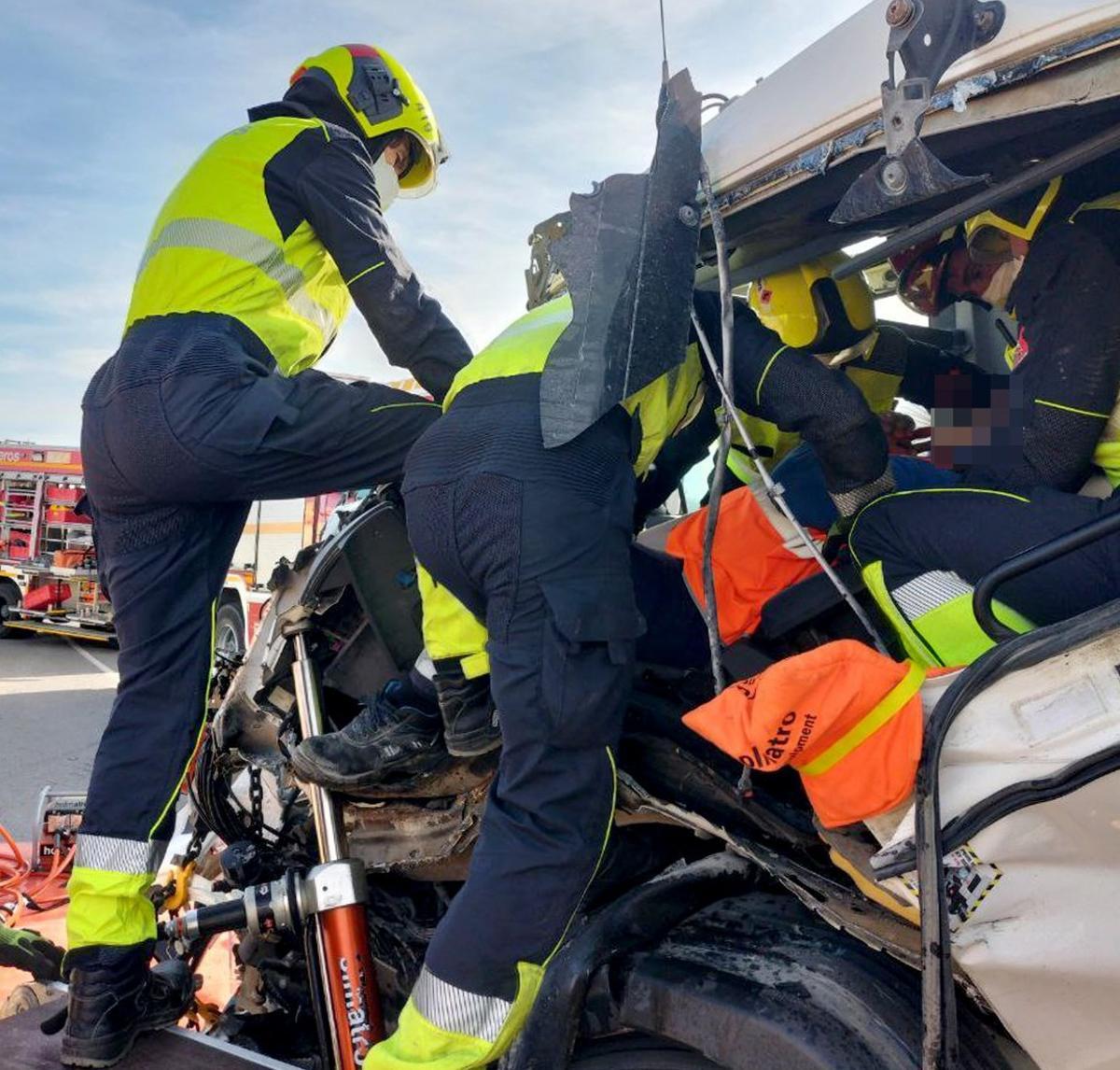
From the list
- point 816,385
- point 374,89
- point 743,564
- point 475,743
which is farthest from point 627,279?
point 374,89

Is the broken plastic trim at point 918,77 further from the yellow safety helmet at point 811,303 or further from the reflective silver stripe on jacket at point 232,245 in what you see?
the reflective silver stripe on jacket at point 232,245

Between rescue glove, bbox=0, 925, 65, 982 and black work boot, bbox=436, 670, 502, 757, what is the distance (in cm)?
153

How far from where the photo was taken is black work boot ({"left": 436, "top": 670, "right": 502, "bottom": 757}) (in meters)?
2.22

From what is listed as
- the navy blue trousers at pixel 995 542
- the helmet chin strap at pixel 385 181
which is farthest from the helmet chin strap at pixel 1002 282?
the helmet chin strap at pixel 385 181

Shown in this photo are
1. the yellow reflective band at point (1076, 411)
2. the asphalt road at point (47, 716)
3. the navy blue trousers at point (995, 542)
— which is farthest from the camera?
the asphalt road at point (47, 716)

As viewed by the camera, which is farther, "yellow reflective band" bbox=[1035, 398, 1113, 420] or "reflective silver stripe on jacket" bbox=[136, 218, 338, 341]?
"reflective silver stripe on jacket" bbox=[136, 218, 338, 341]

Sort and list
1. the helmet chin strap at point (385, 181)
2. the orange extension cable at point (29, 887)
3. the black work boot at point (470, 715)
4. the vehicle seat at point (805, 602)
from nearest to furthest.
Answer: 1. the vehicle seat at point (805, 602)
2. the black work boot at point (470, 715)
3. the helmet chin strap at point (385, 181)
4. the orange extension cable at point (29, 887)

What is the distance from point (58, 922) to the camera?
12.3ft

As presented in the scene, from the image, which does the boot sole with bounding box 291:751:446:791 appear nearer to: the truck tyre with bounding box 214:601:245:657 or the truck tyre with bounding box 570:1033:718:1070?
the truck tyre with bounding box 570:1033:718:1070

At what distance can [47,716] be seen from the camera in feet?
30.6

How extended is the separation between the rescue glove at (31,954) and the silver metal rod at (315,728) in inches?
36.0

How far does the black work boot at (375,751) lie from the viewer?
2.39 metres

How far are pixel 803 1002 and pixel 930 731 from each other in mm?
507

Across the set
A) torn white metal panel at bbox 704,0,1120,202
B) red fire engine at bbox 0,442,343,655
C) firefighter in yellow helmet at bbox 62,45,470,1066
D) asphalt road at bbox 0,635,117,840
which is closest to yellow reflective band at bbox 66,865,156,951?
firefighter in yellow helmet at bbox 62,45,470,1066
